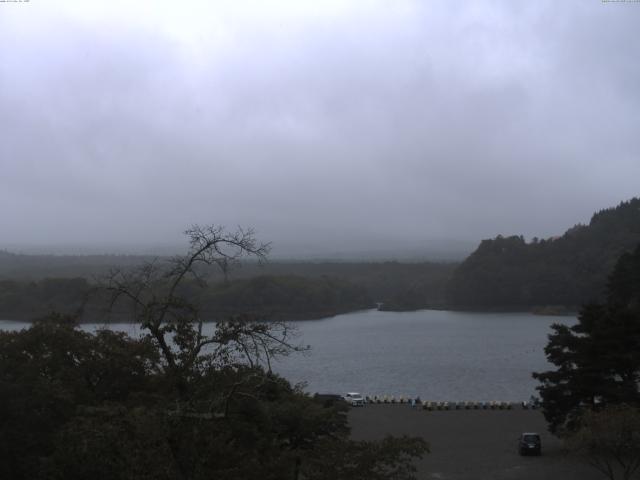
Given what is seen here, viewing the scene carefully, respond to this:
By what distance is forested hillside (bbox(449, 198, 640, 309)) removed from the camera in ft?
200

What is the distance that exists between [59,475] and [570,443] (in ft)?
23.2

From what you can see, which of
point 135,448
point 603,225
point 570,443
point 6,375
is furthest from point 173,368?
point 603,225

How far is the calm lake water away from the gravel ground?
12.4 ft

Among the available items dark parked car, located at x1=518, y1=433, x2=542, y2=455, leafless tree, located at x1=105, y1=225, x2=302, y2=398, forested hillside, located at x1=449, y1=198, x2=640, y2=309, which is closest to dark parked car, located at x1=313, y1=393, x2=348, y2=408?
dark parked car, located at x1=518, y1=433, x2=542, y2=455

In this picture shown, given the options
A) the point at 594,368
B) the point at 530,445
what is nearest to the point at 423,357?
the point at 530,445

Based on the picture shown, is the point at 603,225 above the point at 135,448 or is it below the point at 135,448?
above

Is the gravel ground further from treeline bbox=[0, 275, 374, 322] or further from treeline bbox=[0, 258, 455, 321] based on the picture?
treeline bbox=[0, 275, 374, 322]

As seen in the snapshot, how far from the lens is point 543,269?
63.2 meters

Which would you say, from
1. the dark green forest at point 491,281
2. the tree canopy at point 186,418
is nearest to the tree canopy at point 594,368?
the tree canopy at point 186,418

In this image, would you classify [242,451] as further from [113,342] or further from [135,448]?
[113,342]

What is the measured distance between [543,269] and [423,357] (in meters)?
32.6

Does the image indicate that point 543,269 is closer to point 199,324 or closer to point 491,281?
point 491,281

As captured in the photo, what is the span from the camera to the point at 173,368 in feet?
16.7

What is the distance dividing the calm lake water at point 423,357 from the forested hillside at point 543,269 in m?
7.38
